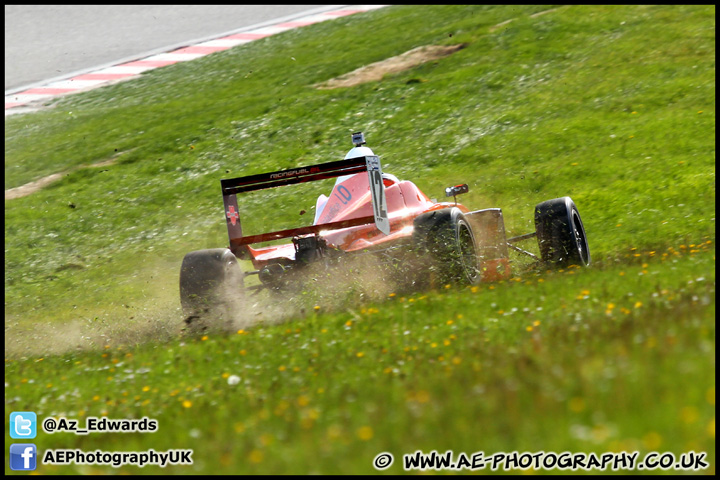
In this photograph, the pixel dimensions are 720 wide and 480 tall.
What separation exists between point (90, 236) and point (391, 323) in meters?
10.9

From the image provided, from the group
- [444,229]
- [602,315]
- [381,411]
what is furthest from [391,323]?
[381,411]

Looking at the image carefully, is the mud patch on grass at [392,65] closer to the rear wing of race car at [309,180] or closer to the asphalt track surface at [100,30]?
the asphalt track surface at [100,30]

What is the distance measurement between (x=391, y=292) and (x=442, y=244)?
0.91 metres

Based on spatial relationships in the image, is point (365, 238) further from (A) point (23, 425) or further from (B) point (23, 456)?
(B) point (23, 456)

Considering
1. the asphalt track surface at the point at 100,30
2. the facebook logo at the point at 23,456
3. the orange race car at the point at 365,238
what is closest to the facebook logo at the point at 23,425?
the facebook logo at the point at 23,456

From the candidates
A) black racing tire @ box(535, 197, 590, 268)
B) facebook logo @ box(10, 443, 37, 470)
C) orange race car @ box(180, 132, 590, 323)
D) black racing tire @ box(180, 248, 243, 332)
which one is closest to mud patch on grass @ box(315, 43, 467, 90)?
orange race car @ box(180, 132, 590, 323)

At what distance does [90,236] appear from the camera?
56.9 ft

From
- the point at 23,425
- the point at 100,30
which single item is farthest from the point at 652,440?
the point at 100,30

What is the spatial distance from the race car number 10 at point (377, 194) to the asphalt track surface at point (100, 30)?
1930 cm

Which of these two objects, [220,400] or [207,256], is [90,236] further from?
[220,400]

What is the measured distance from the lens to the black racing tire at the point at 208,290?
941 cm

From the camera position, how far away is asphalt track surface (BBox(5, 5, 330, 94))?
2653cm

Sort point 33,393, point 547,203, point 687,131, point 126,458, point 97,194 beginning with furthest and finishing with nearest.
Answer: point 97,194 → point 687,131 → point 547,203 → point 33,393 → point 126,458

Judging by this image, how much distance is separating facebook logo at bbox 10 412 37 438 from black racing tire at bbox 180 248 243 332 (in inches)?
102
